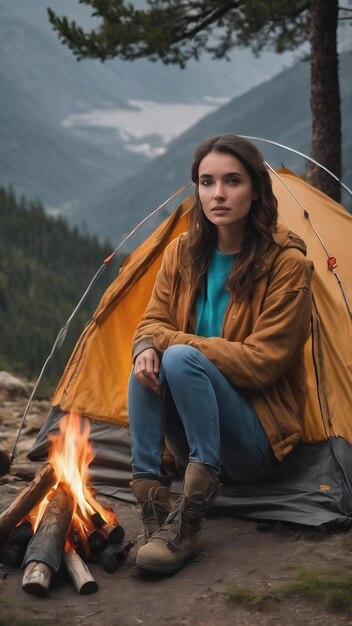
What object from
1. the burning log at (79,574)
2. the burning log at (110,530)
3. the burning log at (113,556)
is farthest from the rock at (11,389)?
the burning log at (79,574)

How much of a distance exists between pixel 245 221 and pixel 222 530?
1.45 m

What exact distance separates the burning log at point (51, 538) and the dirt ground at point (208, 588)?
3.2 inches

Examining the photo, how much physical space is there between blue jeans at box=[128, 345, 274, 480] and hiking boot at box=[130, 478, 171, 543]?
4 cm

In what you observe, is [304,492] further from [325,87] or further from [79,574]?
[325,87]

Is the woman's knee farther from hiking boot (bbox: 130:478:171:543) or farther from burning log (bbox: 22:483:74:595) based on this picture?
burning log (bbox: 22:483:74:595)

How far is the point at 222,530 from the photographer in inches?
176

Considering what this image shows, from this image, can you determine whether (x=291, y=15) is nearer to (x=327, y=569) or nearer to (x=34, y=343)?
(x=327, y=569)

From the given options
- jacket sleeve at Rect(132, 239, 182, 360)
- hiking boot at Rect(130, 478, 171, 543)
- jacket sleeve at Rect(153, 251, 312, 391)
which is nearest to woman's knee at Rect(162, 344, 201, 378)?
jacket sleeve at Rect(153, 251, 312, 391)

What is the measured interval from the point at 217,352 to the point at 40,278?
38740 millimetres

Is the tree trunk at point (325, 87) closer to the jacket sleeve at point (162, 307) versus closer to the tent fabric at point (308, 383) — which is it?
the tent fabric at point (308, 383)

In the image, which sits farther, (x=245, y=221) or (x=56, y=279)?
(x=56, y=279)

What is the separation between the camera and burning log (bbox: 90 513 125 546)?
13.3 feet

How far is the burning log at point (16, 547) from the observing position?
13.0 feet

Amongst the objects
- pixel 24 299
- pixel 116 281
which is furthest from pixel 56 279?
pixel 116 281
